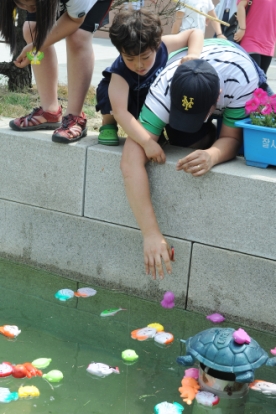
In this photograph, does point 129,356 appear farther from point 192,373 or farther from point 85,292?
point 85,292

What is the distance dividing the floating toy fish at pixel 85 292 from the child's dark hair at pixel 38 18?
1257 millimetres

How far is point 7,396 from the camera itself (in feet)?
7.74

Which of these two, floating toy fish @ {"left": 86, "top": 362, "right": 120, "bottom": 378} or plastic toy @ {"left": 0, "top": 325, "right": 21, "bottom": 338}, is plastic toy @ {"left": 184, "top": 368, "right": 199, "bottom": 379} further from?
plastic toy @ {"left": 0, "top": 325, "right": 21, "bottom": 338}

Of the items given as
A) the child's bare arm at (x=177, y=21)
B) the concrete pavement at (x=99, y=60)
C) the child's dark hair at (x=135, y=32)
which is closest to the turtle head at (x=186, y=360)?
the child's dark hair at (x=135, y=32)

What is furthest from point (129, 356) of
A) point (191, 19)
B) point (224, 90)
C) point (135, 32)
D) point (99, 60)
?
point (99, 60)

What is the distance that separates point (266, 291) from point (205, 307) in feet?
1.12

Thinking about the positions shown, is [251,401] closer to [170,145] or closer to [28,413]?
[28,413]

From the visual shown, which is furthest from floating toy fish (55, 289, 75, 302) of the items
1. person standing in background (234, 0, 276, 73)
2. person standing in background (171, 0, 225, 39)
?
person standing in background (171, 0, 225, 39)

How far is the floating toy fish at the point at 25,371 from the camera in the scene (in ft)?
8.14

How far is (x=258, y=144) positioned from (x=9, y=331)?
55.2 inches

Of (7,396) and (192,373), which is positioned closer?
(7,396)

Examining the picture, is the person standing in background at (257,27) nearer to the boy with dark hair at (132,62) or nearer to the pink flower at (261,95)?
the boy with dark hair at (132,62)

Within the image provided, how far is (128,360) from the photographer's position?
2.68m

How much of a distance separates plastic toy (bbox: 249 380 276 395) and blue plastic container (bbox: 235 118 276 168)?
99 centimetres
